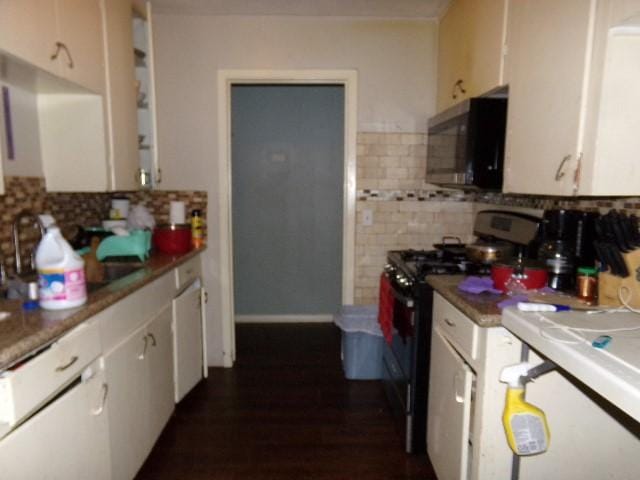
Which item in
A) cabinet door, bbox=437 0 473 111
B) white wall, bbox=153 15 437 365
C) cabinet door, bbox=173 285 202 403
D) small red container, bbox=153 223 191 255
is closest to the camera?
cabinet door, bbox=437 0 473 111

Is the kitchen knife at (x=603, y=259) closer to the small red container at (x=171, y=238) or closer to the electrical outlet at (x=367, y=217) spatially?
the electrical outlet at (x=367, y=217)

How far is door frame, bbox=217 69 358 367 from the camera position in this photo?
9.11 feet

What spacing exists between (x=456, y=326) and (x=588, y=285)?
0.46 metres

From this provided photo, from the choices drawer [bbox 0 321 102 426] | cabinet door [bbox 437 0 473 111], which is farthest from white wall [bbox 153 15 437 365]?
drawer [bbox 0 321 102 426]

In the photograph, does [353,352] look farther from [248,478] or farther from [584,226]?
[584,226]

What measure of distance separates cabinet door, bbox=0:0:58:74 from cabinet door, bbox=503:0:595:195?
5.70ft

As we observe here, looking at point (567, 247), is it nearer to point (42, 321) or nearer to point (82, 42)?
point (42, 321)

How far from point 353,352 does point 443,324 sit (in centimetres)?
114

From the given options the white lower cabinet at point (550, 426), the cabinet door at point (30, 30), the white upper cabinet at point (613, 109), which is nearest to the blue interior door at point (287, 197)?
the cabinet door at point (30, 30)

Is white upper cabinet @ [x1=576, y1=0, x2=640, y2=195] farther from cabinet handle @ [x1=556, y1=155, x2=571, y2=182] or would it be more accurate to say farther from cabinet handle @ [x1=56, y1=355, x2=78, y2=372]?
cabinet handle @ [x1=56, y1=355, x2=78, y2=372]

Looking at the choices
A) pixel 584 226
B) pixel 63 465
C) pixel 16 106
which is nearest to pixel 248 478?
pixel 63 465

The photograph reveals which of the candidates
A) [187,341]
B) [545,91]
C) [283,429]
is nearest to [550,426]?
[545,91]

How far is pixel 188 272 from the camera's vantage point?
98.6 inches

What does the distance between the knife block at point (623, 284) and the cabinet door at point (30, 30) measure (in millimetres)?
1988
